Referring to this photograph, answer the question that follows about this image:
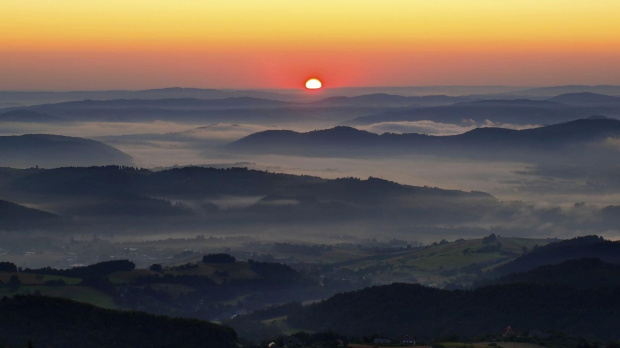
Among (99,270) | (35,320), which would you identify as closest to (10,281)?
(99,270)

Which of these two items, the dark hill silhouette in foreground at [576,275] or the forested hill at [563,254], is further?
the forested hill at [563,254]

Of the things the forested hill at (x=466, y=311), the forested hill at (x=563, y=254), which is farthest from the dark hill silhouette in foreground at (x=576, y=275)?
the forested hill at (x=563, y=254)

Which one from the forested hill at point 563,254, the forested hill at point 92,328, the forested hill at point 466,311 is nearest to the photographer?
the forested hill at point 92,328

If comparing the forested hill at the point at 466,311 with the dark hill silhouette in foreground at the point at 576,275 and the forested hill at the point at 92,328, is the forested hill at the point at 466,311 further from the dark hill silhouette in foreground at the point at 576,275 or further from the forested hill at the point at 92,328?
the forested hill at the point at 92,328

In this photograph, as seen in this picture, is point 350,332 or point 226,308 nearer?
point 350,332

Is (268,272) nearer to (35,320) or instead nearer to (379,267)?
(379,267)

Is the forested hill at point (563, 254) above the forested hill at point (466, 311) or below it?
Answer: above

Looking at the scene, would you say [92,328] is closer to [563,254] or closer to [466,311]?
[466,311]

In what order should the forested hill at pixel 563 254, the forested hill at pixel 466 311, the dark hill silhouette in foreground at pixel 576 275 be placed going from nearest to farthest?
the forested hill at pixel 466 311 < the dark hill silhouette in foreground at pixel 576 275 < the forested hill at pixel 563 254

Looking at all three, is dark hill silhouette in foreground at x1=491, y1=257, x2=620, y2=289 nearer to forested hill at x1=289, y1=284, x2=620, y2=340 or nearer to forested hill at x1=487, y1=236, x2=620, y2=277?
forested hill at x1=289, y1=284, x2=620, y2=340
